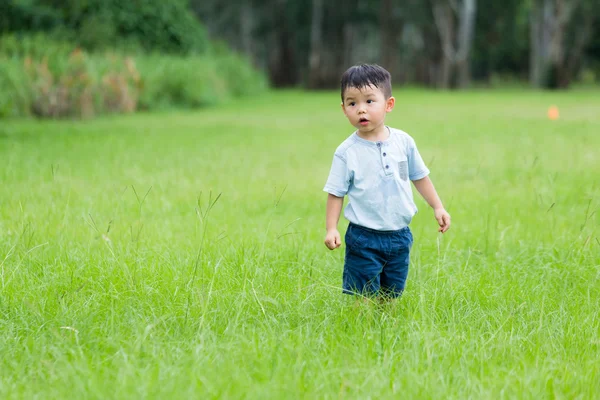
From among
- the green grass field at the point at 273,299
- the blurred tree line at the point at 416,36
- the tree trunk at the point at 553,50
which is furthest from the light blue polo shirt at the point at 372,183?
the tree trunk at the point at 553,50

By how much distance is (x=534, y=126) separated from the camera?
14453mm

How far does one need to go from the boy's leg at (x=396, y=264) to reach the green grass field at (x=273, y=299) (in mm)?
93

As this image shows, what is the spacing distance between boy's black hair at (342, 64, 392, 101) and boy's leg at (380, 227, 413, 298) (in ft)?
2.25

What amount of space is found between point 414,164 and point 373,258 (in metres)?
0.52

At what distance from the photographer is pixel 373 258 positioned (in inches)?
141

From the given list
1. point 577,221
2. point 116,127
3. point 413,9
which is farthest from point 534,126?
point 413,9

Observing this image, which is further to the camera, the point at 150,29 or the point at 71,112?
the point at 150,29

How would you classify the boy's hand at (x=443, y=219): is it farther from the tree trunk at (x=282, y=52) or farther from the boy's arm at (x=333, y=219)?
the tree trunk at (x=282, y=52)

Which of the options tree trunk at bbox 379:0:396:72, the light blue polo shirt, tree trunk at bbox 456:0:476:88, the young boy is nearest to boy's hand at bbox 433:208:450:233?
the young boy

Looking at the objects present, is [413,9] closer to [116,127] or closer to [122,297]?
[116,127]

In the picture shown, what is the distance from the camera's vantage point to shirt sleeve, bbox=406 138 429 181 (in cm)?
368

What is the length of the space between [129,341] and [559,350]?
1.77 m

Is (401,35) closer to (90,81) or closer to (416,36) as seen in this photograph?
(416,36)

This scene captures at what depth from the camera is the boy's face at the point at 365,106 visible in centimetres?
348
